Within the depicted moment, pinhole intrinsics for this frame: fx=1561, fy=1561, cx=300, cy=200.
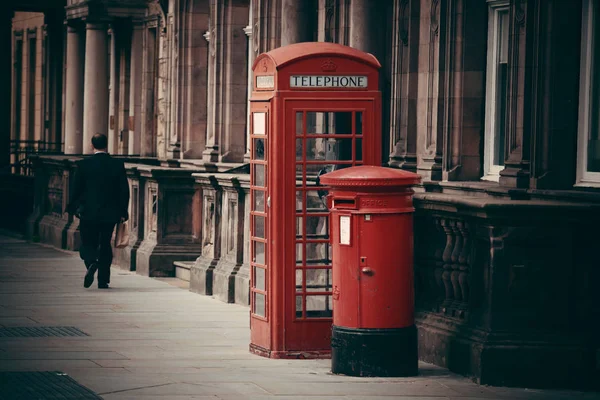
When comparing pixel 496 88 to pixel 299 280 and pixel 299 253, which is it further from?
pixel 299 280

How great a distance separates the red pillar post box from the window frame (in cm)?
225

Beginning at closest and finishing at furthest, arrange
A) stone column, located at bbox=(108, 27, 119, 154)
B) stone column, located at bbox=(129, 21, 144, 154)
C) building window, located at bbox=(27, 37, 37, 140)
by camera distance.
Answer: stone column, located at bbox=(129, 21, 144, 154), stone column, located at bbox=(108, 27, 119, 154), building window, located at bbox=(27, 37, 37, 140)

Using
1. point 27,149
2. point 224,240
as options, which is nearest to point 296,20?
point 224,240

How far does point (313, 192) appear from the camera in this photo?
469 inches

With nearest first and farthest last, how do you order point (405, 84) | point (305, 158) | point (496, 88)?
point (305, 158), point (496, 88), point (405, 84)

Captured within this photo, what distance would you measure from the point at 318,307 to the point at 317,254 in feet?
1.36

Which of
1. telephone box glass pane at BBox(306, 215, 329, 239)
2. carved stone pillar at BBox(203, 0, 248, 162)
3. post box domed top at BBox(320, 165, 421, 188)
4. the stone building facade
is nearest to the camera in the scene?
the stone building facade

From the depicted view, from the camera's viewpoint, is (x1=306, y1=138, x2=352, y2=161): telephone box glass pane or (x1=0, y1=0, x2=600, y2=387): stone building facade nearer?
(x1=0, y1=0, x2=600, y2=387): stone building facade

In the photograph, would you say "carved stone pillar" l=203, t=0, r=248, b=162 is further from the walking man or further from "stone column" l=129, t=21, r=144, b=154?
"stone column" l=129, t=21, r=144, b=154

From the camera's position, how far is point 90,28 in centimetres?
2572

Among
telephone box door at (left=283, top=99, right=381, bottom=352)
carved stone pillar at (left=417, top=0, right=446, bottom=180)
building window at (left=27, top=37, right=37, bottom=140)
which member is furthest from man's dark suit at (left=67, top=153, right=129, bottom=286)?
building window at (left=27, top=37, right=37, bottom=140)

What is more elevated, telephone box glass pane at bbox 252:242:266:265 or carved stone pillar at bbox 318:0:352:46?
carved stone pillar at bbox 318:0:352:46

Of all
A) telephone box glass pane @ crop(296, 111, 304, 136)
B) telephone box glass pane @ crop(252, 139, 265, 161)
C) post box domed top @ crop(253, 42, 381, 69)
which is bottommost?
telephone box glass pane @ crop(252, 139, 265, 161)

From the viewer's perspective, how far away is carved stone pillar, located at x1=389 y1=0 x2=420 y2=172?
558 inches
